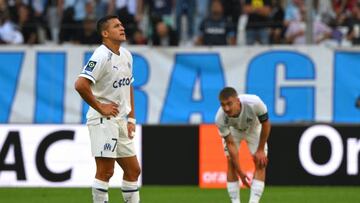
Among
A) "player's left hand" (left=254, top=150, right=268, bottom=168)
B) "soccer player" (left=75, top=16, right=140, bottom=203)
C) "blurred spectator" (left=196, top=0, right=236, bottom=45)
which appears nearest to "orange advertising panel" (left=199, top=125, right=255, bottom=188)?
"blurred spectator" (left=196, top=0, right=236, bottom=45)

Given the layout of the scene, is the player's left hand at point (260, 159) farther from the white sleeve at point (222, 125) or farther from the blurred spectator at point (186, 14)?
the blurred spectator at point (186, 14)

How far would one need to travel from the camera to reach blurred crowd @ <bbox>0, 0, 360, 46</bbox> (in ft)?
67.8

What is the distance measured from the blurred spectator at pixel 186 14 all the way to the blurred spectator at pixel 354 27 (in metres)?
2.96

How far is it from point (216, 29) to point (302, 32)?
1.63 metres

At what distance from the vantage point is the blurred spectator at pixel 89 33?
21.0 m

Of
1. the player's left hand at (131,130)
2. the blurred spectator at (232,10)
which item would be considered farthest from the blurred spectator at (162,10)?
the player's left hand at (131,130)

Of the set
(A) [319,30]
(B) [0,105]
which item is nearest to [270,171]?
(A) [319,30]

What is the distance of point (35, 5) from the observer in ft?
71.2

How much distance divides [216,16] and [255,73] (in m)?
1.36

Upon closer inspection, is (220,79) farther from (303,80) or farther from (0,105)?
(0,105)

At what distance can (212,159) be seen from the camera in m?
17.5

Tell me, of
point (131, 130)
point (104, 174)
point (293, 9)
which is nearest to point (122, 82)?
point (131, 130)

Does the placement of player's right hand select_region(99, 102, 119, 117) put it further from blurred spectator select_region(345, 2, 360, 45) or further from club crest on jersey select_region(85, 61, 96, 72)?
blurred spectator select_region(345, 2, 360, 45)

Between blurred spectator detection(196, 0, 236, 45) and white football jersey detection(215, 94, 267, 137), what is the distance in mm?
7164
